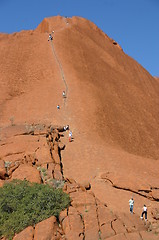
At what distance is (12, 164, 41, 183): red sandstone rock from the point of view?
1537 centimetres

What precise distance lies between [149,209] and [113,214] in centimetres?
444

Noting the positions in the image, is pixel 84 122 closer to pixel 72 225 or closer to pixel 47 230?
pixel 72 225

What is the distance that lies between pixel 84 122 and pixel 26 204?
14.2m

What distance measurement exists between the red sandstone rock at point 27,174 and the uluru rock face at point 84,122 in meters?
0.08

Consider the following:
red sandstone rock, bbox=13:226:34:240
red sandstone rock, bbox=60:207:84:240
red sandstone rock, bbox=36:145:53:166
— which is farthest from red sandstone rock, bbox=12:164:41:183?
red sandstone rock, bbox=13:226:34:240

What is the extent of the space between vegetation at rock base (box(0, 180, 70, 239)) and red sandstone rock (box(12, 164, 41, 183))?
2.68 feet

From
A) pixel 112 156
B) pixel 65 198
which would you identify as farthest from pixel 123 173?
pixel 65 198

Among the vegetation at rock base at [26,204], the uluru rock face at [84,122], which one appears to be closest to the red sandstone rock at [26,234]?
the vegetation at rock base at [26,204]

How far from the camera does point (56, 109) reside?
28469mm

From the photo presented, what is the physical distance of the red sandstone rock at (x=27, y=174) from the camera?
15370 mm

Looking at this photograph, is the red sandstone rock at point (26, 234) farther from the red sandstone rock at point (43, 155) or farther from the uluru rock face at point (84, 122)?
the red sandstone rock at point (43, 155)

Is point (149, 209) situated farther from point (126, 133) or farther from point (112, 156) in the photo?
point (126, 133)

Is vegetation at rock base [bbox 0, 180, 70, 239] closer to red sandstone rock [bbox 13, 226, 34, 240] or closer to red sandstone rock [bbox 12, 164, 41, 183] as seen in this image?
red sandstone rock [bbox 13, 226, 34, 240]

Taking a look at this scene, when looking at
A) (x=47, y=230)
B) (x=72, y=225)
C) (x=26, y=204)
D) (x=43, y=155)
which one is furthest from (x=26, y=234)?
(x=43, y=155)
